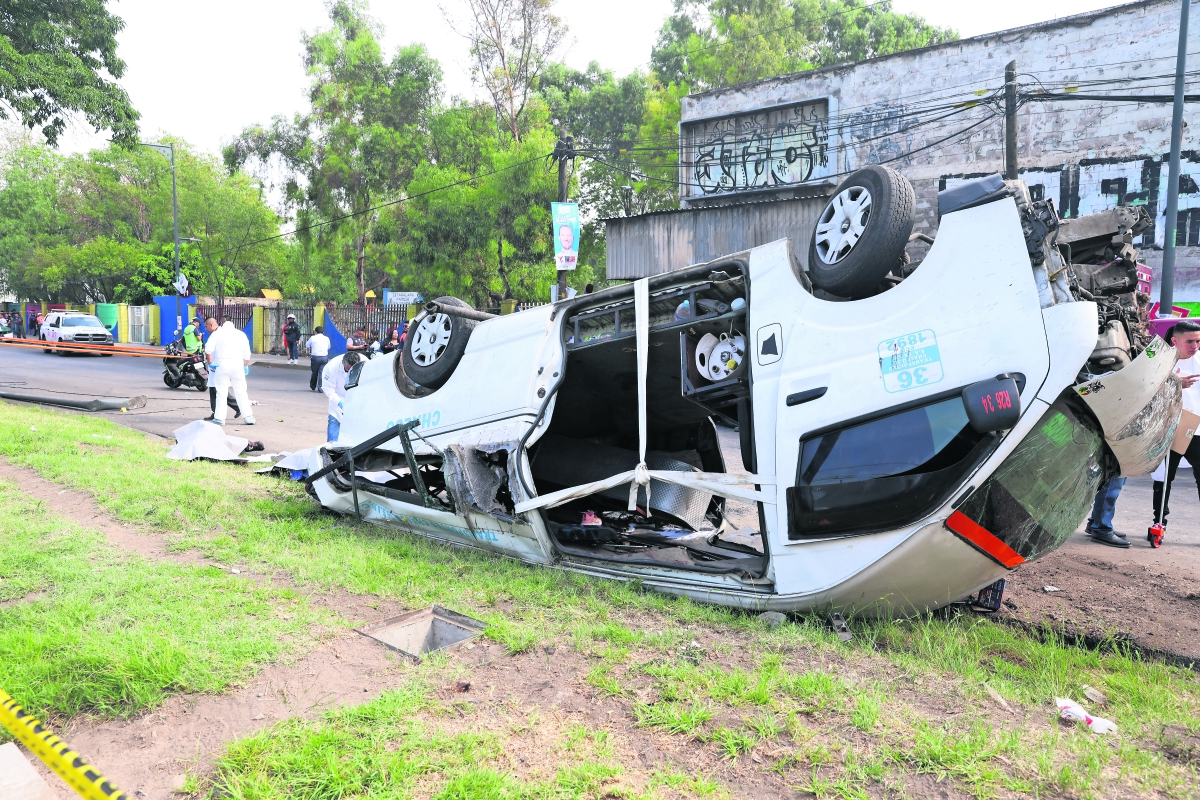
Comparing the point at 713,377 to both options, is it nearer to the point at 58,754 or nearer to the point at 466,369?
the point at 466,369

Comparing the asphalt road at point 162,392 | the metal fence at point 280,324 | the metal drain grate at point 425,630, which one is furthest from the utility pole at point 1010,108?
the metal fence at point 280,324

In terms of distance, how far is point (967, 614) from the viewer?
4254 mm

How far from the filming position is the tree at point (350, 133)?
1187 inches

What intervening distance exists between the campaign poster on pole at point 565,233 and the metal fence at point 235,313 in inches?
746

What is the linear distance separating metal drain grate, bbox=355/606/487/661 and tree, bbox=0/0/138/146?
15.0 m

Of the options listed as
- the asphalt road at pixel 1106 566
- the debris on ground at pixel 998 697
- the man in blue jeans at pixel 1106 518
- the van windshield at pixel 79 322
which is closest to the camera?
the debris on ground at pixel 998 697

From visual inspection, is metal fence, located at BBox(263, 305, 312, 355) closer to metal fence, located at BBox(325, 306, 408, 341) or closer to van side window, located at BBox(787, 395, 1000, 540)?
metal fence, located at BBox(325, 306, 408, 341)

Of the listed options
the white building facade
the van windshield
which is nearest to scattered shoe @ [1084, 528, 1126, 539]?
the white building facade

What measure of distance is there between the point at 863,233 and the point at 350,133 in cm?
3012

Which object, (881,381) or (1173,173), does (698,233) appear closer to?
(1173,173)

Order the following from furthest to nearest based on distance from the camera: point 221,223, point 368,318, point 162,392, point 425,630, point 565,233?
point 221,223, point 368,318, point 565,233, point 162,392, point 425,630

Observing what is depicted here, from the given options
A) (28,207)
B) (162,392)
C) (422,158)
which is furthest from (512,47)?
(28,207)

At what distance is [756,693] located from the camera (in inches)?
119

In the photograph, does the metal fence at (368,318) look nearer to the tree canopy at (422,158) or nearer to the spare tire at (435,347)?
the tree canopy at (422,158)
